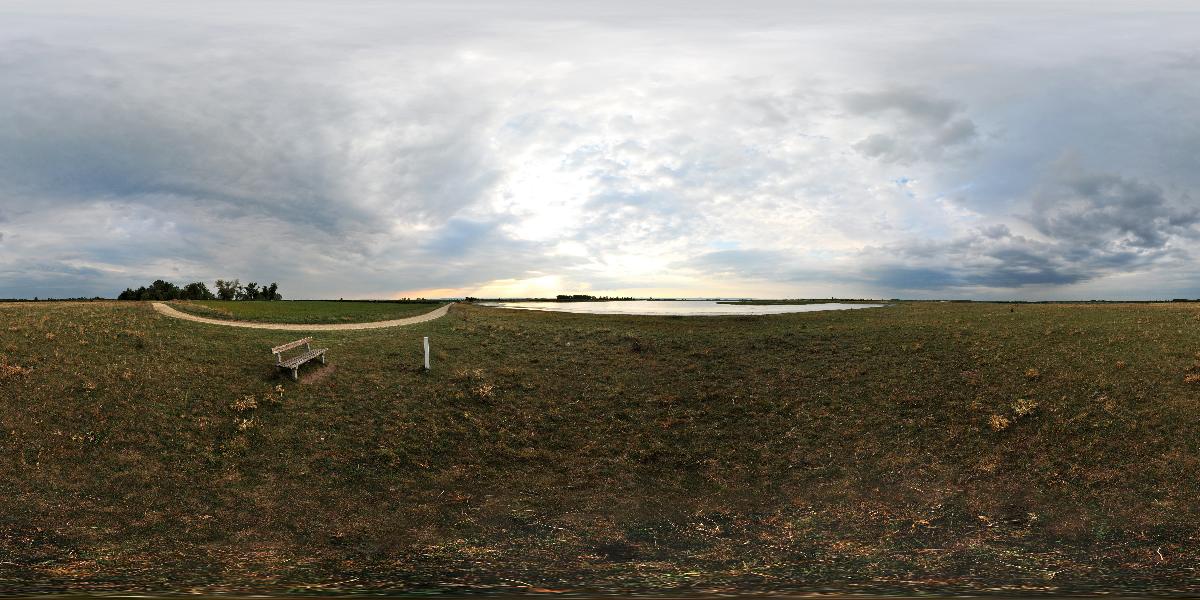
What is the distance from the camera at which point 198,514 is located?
12.9 metres

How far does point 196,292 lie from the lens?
68.8m

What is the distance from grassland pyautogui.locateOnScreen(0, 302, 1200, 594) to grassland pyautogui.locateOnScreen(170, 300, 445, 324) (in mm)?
7226

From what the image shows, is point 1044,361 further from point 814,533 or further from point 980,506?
point 814,533

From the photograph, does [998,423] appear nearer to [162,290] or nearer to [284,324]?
[284,324]

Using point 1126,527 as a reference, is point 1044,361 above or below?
above

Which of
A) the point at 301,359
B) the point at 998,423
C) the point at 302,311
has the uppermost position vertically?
the point at 302,311

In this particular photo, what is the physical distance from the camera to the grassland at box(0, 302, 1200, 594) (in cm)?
1030

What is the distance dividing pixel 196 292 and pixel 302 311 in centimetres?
4113

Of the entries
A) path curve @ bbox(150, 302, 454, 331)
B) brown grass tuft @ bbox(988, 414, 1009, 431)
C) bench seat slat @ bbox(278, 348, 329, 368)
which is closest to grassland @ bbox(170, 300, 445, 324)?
path curve @ bbox(150, 302, 454, 331)

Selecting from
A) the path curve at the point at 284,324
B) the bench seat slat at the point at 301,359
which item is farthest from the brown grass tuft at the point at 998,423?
the path curve at the point at 284,324

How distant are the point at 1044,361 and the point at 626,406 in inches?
616

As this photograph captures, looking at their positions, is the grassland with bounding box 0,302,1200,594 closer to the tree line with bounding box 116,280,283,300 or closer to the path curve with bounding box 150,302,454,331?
the path curve with bounding box 150,302,454,331

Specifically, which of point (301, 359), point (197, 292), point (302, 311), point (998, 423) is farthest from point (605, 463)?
point (197, 292)

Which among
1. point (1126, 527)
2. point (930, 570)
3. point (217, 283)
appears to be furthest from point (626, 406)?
point (217, 283)
